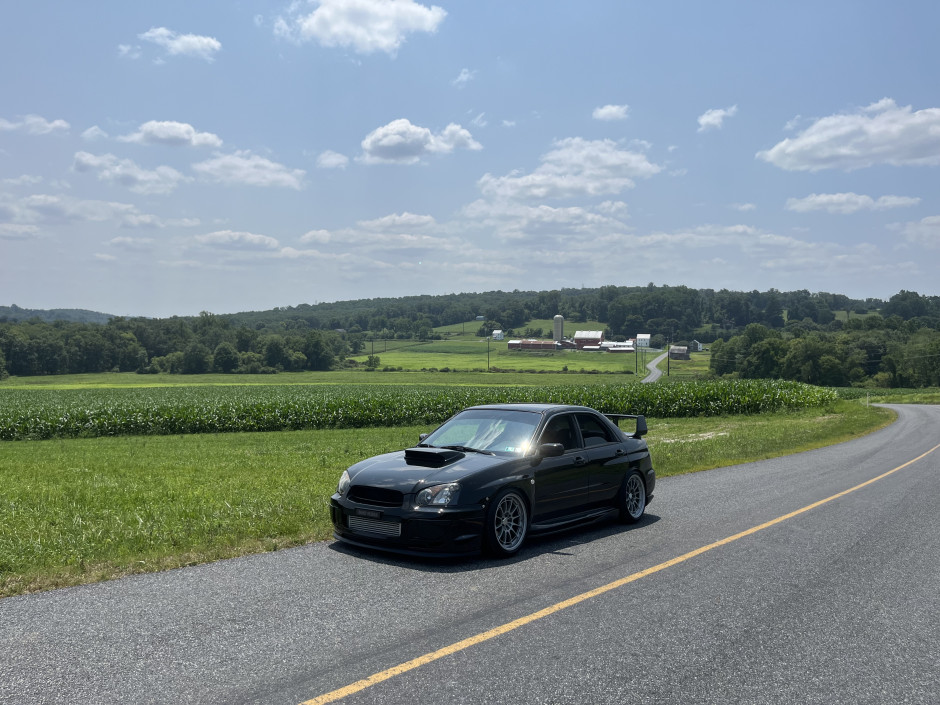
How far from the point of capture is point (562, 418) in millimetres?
9414

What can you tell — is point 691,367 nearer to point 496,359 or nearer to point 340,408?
point 496,359

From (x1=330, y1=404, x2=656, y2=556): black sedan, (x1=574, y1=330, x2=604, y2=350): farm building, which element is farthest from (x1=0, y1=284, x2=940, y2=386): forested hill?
(x1=330, y1=404, x2=656, y2=556): black sedan

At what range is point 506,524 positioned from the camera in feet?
26.2

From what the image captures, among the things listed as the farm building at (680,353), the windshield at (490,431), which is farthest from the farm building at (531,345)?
the windshield at (490,431)

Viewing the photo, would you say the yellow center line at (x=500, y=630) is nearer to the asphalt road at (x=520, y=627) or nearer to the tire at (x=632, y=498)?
the asphalt road at (x=520, y=627)

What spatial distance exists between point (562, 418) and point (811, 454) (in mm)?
14553

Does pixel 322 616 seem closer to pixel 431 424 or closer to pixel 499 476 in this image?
pixel 499 476

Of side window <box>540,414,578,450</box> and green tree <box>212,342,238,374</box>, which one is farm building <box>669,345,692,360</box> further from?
side window <box>540,414,578,450</box>

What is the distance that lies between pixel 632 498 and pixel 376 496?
3.94 m

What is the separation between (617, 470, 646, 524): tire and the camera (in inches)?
A: 387

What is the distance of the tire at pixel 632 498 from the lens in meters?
9.82

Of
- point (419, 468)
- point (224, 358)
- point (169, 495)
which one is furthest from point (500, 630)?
point (224, 358)

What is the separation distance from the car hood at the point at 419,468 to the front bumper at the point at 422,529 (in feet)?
0.90

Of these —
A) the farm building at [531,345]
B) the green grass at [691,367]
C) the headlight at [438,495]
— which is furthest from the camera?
the farm building at [531,345]
